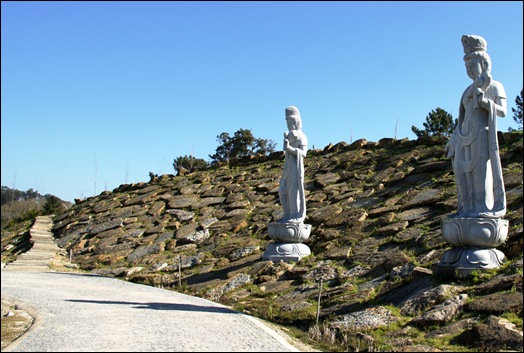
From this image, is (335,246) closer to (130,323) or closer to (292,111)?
(292,111)

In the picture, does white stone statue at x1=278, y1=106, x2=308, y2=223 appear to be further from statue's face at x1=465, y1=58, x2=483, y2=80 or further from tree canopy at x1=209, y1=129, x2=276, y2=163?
tree canopy at x1=209, y1=129, x2=276, y2=163

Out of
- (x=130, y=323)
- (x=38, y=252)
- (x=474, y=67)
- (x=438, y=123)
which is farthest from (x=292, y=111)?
(x=438, y=123)

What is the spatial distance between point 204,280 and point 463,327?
6875 mm

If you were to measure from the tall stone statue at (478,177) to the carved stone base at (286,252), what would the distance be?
166 inches

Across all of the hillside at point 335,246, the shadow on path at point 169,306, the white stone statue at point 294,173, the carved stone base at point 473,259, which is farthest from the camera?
the white stone statue at point 294,173

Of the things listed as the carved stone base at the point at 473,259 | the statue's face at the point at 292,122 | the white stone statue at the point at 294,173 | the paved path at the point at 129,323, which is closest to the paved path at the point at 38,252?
the paved path at the point at 129,323

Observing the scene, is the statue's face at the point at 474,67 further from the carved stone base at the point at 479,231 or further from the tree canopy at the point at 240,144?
the tree canopy at the point at 240,144

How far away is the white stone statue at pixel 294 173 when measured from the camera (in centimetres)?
1256

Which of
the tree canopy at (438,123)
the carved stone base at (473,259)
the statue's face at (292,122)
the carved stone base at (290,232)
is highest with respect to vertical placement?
the tree canopy at (438,123)

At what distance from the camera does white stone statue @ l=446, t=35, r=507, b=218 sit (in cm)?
853

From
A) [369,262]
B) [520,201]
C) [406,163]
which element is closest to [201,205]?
[406,163]

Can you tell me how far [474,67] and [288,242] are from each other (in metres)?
5.67

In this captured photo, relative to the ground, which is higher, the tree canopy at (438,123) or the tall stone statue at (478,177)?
the tree canopy at (438,123)

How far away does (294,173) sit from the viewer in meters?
12.6
